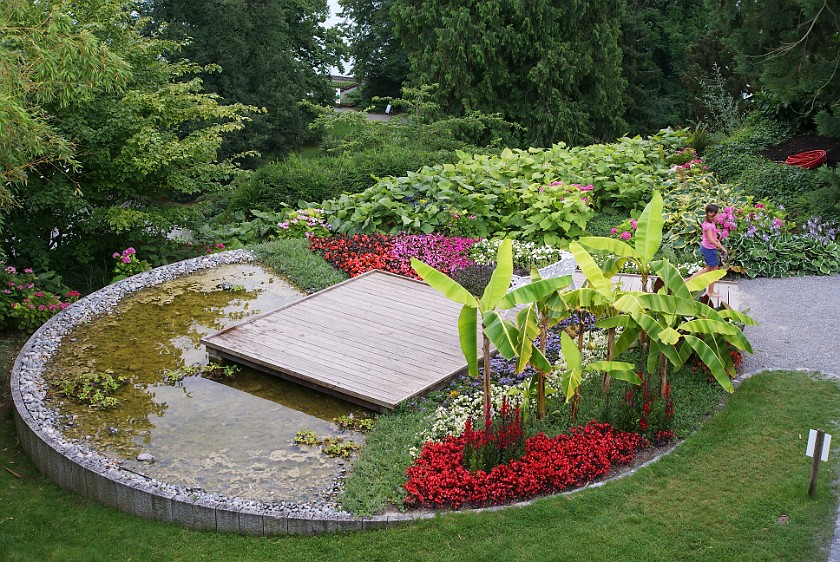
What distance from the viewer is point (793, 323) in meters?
9.25

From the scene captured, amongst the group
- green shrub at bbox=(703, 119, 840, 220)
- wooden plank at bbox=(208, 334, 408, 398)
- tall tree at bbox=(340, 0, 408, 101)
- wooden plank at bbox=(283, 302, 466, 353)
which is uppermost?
tall tree at bbox=(340, 0, 408, 101)

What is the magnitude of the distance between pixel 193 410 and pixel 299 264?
3693 mm

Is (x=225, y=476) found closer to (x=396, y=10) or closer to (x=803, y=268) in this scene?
(x=803, y=268)

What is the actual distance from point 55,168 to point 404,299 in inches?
200

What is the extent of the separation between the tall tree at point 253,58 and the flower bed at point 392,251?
15.6 metres

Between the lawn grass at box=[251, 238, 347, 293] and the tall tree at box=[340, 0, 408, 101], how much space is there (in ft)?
81.2

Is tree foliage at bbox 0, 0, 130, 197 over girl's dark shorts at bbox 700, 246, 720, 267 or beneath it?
over

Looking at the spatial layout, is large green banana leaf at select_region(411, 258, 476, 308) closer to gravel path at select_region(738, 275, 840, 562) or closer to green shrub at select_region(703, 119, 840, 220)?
gravel path at select_region(738, 275, 840, 562)

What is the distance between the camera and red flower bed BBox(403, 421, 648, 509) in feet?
20.0

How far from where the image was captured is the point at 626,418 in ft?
22.5

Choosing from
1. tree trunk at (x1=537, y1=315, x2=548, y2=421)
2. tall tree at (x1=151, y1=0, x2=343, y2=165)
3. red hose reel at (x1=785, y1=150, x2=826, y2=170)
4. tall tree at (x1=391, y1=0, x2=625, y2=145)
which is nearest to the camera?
tree trunk at (x1=537, y1=315, x2=548, y2=421)

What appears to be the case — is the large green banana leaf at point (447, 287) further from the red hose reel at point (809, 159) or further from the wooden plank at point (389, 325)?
the red hose reel at point (809, 159)

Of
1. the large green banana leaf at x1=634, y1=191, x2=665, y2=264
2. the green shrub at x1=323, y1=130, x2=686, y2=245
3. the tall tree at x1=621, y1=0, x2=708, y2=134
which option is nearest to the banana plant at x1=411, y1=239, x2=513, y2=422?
the large green banana leaf at x1=634, y1=191, x2=665, y2=264

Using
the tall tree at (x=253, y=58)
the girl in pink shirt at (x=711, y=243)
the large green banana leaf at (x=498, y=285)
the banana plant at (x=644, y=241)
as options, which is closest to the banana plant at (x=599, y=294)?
the banana plant at (x=644, y=241)
